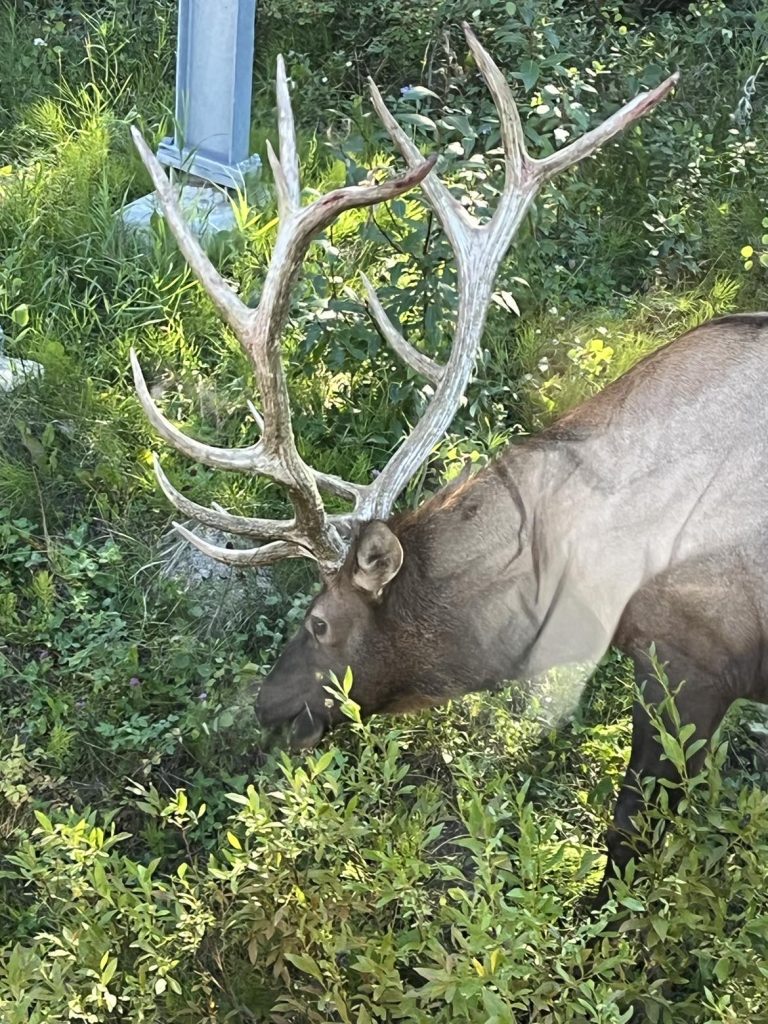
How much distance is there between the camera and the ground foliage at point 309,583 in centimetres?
249

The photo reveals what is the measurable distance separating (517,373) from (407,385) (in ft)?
2.05

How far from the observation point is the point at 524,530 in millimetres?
3240

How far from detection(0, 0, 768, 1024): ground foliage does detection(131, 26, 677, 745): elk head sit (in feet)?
0.60

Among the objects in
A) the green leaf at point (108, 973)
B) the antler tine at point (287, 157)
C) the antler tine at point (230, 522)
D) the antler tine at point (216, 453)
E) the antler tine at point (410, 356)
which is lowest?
the green leaf at point (108, 973)

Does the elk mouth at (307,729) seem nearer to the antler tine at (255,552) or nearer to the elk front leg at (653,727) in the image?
the antler tine at (255,552)

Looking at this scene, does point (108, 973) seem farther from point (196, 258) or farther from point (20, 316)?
point (20, 316)

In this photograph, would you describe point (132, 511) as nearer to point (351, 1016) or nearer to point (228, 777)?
point (228, 777)

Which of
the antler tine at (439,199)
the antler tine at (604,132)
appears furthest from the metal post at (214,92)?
the antler tine at (604,132)

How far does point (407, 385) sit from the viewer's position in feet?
14.1

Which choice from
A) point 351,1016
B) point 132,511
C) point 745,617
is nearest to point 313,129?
point 132,511

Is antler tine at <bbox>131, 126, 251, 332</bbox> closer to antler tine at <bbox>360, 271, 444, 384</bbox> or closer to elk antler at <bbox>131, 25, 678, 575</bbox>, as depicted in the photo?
elk antler at <bbox>131, 25, 678, 575</bbox>

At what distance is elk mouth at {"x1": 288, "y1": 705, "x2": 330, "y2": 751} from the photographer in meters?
3.39

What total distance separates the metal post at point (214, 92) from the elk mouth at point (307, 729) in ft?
8.00

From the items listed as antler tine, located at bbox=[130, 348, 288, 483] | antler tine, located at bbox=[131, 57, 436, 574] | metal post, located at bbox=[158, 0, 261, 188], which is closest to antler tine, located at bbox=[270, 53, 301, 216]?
antler tine, located at bbox=[131, 57, 436, 574]
